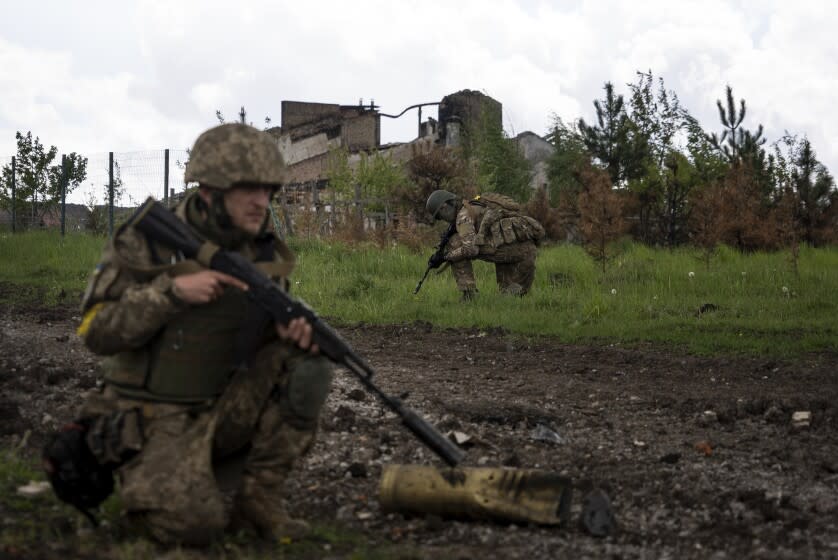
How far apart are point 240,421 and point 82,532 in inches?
26.3

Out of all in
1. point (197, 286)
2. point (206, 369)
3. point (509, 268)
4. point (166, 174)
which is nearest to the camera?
point (197, 286)

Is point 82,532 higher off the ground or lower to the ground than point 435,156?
lower

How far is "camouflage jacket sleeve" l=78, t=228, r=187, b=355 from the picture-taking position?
3471 mm

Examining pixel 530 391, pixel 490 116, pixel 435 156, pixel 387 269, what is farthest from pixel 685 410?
pixel 490 116

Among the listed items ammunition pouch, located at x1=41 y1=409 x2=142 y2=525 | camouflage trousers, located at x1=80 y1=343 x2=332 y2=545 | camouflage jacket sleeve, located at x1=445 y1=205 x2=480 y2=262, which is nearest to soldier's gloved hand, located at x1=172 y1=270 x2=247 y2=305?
camouflage trousers, located at x1=80 y1=343 x2=332 y2=545

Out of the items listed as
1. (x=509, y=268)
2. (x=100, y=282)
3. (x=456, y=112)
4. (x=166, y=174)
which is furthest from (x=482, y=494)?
(x=456, y=112)

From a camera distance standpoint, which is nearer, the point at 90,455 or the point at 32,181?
the point at 90,455

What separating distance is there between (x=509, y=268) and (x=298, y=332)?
8523 mm

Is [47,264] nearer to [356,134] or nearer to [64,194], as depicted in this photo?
[64,194]

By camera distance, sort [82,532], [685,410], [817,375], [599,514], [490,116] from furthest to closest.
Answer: [490,116]
[817,375]
[685,410]
[599,514]
[82,532]

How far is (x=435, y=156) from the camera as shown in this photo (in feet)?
69.8

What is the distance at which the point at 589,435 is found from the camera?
18.7 ft

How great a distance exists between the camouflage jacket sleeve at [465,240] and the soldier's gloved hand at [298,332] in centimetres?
Answer: 807

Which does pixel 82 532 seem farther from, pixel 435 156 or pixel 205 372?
pixel 435 156
